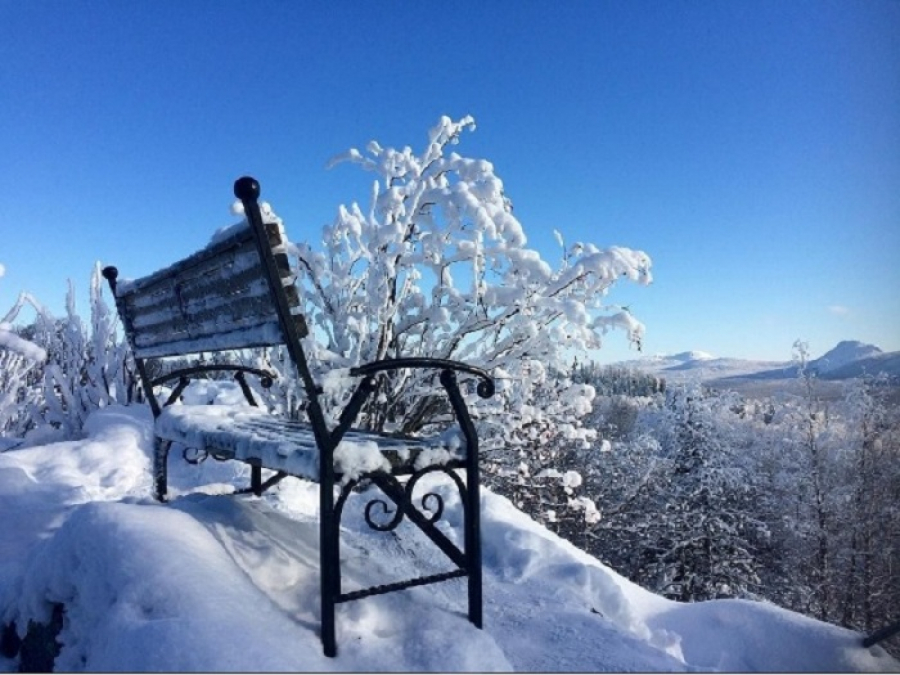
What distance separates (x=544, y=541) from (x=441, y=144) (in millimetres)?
3242

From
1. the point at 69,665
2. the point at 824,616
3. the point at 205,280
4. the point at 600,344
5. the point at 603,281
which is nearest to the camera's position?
the point at 69,665

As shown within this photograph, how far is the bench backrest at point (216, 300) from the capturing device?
1.76 meters

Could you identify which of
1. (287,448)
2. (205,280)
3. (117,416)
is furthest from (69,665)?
(117,416)

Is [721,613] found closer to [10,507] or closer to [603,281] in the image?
[603,281]

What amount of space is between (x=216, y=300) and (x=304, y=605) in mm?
1219

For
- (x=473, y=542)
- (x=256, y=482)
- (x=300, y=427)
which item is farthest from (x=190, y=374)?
(x=473, y=542)

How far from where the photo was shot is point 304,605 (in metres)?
1.93

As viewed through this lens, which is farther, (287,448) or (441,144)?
(441,144)

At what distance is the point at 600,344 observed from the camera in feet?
14.0

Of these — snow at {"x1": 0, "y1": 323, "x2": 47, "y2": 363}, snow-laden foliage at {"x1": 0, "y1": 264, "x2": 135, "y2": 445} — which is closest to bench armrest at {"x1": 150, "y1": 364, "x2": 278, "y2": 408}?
snow at {"x1": 0, "y1": 323, "x2": 47, "y2": 363}

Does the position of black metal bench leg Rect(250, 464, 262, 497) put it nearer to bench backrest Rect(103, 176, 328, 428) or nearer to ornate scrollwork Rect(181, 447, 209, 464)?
ornate scrollwork Rect(181, 447, 209, 464)

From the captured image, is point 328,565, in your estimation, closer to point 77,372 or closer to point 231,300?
point 231,300

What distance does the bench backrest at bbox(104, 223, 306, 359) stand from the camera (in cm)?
176

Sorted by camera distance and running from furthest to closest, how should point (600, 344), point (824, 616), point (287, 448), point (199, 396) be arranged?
1. point (824, 616)
2. point (199, 396)
3. point (600, 344)
4. point (287, 448)
